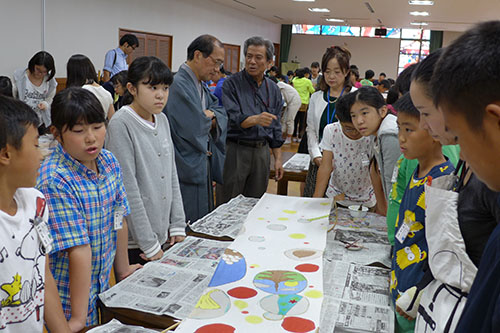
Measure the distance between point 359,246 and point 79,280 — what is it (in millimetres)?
1083

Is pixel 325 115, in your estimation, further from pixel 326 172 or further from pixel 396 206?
pixel 396 206

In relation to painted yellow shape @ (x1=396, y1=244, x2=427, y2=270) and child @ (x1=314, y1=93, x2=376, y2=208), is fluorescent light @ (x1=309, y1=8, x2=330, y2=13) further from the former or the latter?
painted yellow shape @ (x1=396, y1=244, x2=427, y2=270)

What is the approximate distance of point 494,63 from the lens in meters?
0.62

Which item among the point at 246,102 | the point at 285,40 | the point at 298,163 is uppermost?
the point at 285,40

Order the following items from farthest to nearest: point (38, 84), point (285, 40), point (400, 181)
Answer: point (285, 40), point (38, 84), point (400, 181)

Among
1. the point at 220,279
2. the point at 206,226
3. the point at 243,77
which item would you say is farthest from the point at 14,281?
the point at 243,77

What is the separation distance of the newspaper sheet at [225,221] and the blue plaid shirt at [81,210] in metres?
0.50

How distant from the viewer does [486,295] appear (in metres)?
0.62

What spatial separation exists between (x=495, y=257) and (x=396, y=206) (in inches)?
44.5

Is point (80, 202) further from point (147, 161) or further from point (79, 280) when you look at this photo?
point (147, 161)

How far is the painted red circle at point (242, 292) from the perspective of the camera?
132 cm

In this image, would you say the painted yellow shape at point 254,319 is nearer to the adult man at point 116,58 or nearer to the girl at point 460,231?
the girl at point 460,231

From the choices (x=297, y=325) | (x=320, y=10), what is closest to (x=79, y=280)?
(x=297, y=325)

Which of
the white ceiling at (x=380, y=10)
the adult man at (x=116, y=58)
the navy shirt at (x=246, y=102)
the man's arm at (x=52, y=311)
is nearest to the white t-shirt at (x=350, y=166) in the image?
the navy shirt at (x=246, y=102)
